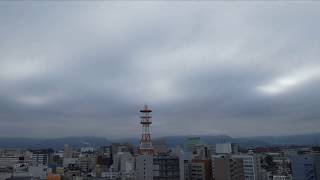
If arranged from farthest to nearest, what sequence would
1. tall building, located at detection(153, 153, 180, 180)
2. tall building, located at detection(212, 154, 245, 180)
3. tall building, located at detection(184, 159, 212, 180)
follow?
tall building, located at detection(184, 159, 212, 180) < tall building, located at detection(212, 154, 245, 180) < tall building, located at detection(153, 153, 180, 180)

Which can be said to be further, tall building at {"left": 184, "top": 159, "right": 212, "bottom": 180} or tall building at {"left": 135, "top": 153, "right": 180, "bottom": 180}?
tall building at {"left": 184, "top": 159, "right": 212, "bottom": 180}

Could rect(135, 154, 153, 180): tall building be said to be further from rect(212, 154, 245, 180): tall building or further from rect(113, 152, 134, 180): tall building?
rect(212, 154, 245, 180): tall building

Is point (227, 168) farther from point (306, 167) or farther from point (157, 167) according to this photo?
point (306, 167)

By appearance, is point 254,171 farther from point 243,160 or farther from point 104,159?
point 104,159

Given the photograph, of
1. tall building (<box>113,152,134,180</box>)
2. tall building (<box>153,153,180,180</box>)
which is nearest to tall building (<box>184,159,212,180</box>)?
tall building (<box>153,153,180,180</box>)

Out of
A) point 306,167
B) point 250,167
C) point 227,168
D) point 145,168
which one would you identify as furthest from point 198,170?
point 306,167

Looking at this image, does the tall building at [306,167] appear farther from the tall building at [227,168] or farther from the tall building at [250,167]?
the tall building at [227,168]

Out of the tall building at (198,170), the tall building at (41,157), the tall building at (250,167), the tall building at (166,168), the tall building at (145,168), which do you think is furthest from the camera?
the tall building at (41,157)

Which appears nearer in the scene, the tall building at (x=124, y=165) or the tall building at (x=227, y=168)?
the tall building at (x=227, y=168)

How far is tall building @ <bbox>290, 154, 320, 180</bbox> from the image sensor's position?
34.0 metres

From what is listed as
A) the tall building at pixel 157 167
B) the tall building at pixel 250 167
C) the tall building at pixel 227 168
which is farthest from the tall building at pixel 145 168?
the tall building at pixel 250 167

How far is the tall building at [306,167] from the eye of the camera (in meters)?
34.0

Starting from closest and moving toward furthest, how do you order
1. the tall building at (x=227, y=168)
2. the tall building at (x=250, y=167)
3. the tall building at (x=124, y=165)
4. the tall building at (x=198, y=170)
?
the tall building at (x=227, y=168) → the tall building at (x=250, y=167) → the tall building at (x=198, y=170) → the tall building at (x=124, y=165)

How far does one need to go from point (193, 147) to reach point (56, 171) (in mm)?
27559
